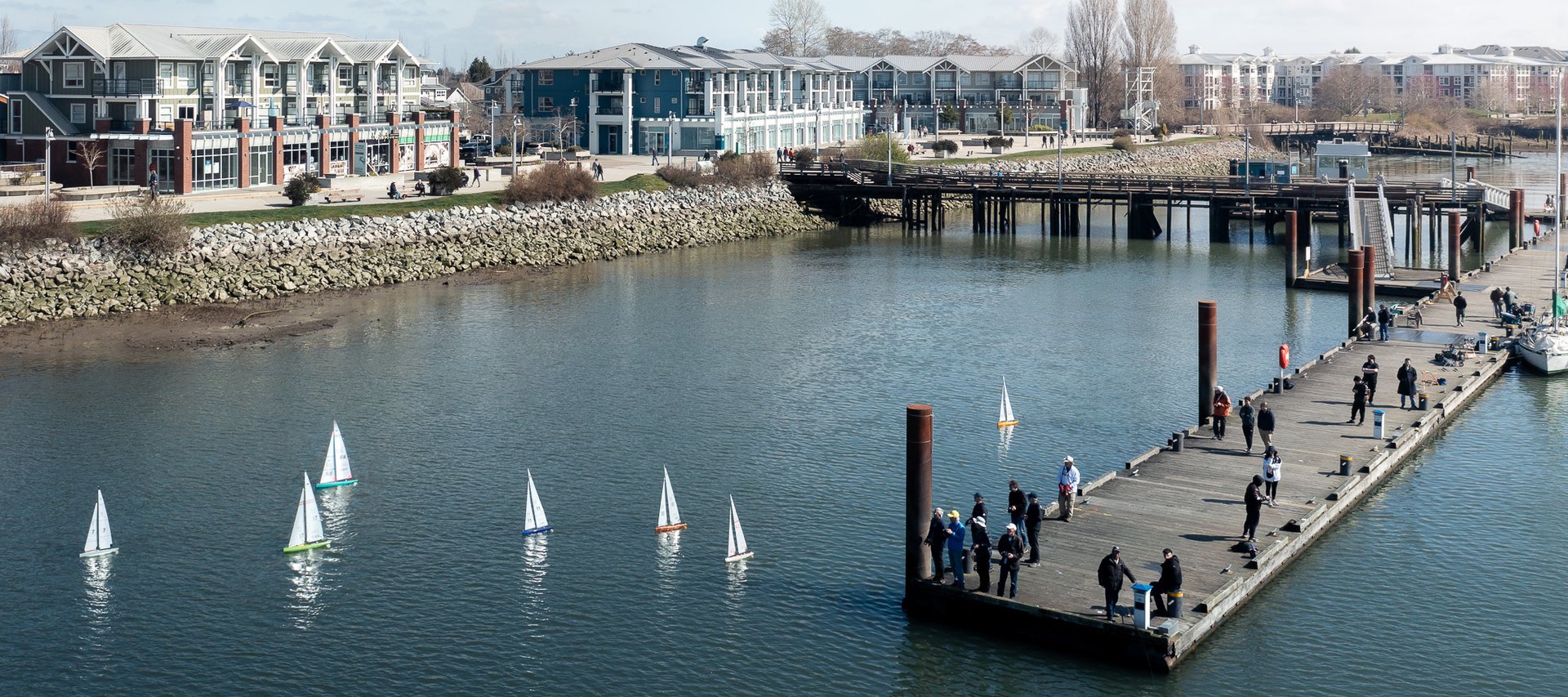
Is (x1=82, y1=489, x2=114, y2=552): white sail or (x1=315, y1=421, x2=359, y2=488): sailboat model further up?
(x1=315, y1=421, x2=359, y2=488): sailboat model

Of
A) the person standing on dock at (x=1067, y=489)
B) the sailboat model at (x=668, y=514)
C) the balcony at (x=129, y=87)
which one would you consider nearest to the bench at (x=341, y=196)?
the balcony at (x=129, y=87)

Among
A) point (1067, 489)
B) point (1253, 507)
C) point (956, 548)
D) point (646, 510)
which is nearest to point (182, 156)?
point (646, 510)

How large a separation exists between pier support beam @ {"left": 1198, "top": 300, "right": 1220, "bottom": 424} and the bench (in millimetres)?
45919

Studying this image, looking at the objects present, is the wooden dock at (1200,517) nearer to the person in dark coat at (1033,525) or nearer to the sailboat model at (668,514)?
the person in dark coat at (1033,525)

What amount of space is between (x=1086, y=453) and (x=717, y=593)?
11.9 meters

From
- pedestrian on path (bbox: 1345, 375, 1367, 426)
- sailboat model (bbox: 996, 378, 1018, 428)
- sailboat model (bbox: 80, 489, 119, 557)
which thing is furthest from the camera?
sailboat model (bbox: 996, 378, 1018, 428)

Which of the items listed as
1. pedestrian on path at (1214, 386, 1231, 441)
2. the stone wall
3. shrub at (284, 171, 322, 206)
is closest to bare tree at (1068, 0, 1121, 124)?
the stone wall

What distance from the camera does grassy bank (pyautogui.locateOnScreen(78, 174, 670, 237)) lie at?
62.8m

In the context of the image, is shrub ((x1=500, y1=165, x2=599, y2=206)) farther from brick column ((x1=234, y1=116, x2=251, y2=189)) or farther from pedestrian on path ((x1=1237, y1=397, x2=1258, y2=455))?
pedestrian on path ((x1=1237, y1=397, x2=1258, y2=455))

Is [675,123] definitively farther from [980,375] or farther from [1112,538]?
[1112,538]

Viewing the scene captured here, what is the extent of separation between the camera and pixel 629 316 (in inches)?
2274

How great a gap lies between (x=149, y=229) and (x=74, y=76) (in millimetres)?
21996

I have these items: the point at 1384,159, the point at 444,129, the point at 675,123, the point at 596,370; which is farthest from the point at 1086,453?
the point at 1384,159

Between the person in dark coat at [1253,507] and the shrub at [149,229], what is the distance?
143 ft
